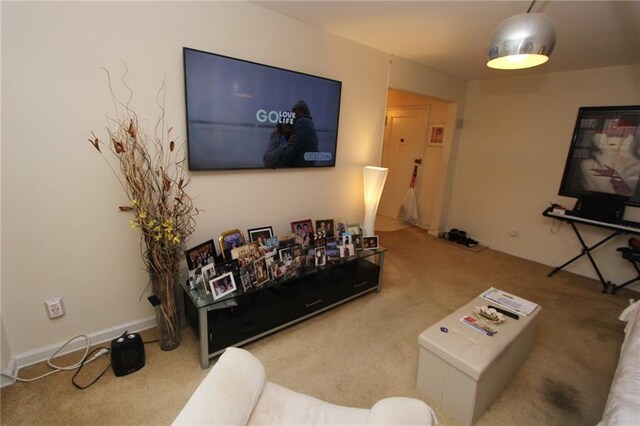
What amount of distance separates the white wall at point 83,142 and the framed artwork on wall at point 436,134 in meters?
3.06

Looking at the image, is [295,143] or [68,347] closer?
[68,347]

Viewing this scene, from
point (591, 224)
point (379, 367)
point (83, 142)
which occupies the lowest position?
point (379, 367)

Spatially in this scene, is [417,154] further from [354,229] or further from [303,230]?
[303,230]

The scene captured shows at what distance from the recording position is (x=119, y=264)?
6.51ft

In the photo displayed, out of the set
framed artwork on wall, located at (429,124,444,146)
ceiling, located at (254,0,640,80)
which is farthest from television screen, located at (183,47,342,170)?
framed artwork on wall, located at (429,124,444,146)

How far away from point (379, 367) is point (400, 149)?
4.23m

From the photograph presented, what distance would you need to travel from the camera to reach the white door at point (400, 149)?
5000 mm

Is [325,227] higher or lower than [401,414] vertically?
higher

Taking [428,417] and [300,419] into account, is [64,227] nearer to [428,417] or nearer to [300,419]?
[300,419]

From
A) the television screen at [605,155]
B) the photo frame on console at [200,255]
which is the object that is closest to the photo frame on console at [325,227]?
the photo frame on console at [200,255]

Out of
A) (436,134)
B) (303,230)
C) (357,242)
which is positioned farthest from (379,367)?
(436,134)

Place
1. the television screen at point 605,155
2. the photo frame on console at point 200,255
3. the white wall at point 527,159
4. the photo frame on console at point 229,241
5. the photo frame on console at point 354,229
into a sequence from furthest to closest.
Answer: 1. the white wall at point 527,159
2. the television screen at point 605,155
3. the photo frame on console at point 354,229
4. the photo frame on console at point 229,241
5. the photo frame on console at point 200,255

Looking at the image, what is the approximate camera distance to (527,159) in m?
3.80

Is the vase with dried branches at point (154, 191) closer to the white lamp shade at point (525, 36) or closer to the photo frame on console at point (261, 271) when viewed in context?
the photo frame on console at point (261, 271)
